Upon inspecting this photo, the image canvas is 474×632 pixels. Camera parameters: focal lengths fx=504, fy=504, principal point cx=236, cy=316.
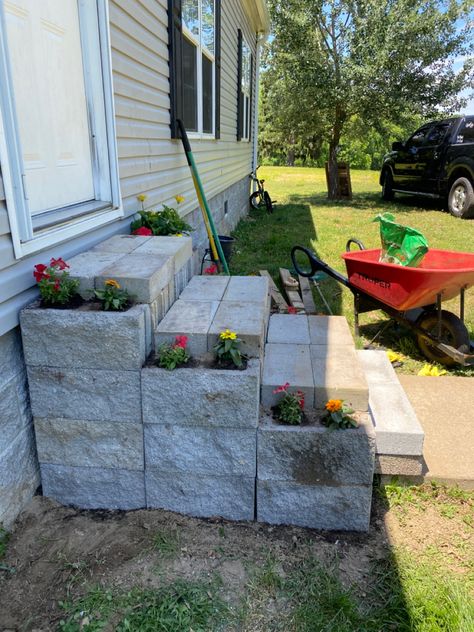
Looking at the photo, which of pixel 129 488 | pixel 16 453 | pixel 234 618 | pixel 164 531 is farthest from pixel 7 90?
pixel 234 618

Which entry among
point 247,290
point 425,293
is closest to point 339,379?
point 247,290

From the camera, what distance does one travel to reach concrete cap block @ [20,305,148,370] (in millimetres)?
2131

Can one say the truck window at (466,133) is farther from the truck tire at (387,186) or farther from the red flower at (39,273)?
the red flower at (39,273)

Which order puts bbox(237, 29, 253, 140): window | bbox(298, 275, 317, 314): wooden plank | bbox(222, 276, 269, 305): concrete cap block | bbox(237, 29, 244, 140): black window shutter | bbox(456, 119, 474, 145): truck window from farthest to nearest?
bbox(456, 119, 474, 145): truck window → bbox(237, 29, 253, 140): window → bbox(237, 29, 244, 140): black window shutter → bbox(298, 275, 317, 314): wooden plank → bbox(222, 276, 269, 305): concrete cap block

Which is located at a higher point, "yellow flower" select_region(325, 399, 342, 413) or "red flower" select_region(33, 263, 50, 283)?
"red flower" select_region(33, 263, 50, 283)

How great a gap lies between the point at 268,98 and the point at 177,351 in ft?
44.0

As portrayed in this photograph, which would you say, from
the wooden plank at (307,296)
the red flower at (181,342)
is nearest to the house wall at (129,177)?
the red flower at (181,342)

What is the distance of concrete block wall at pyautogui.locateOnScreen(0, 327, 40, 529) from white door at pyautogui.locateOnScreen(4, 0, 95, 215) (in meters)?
0.76

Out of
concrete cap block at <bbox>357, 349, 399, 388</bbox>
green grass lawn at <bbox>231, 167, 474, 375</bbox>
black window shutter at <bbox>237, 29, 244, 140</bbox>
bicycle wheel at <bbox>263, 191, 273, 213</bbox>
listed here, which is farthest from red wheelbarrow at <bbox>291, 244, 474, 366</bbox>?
bicycle wheel at <bbox>263, 191, 273, 213</bbox>

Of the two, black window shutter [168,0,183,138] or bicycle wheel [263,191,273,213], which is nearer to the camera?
black window shutter [168,0,183,138]

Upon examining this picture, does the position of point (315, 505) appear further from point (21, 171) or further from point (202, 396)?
point (21, 171)

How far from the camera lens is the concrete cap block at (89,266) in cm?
229

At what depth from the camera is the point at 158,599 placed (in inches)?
75.0

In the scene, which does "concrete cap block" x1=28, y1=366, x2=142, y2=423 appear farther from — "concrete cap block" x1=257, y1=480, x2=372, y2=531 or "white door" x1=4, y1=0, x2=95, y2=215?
"white door" x1=4, y1=0, x2=95, y2=215
